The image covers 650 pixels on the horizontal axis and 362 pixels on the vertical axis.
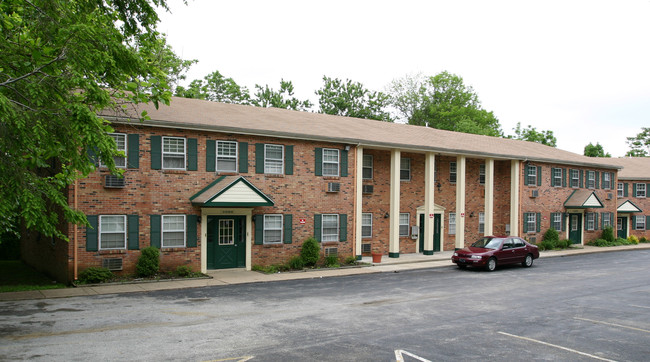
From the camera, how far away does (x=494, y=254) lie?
71.6 ft

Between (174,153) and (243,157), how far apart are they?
109 inches

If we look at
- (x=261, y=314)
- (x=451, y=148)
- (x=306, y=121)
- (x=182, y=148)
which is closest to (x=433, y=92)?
(x=451, y=148)

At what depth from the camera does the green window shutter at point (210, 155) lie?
19.4 metres

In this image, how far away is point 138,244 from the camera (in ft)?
58.7

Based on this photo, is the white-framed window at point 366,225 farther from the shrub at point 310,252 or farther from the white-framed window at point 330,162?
the shrub at point 310,252

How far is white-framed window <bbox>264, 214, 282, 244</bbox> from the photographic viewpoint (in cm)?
2083

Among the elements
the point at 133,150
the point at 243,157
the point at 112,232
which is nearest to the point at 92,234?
the point at 112,232

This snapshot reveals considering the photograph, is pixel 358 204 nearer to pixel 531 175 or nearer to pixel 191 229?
pixel 191 229

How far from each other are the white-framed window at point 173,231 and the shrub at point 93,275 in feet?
7.61

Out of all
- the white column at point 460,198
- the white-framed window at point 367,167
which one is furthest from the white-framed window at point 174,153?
the white column at point 460,198

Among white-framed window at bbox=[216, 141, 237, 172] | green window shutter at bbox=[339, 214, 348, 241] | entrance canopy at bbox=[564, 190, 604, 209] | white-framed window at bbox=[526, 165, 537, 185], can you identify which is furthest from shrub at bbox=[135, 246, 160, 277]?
entrance canopy at bbox=[564, 190, 604, 209]

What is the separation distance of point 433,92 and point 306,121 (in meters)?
43.9

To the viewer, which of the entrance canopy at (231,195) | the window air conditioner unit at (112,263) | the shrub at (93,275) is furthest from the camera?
the entrance canopy at (231,195)

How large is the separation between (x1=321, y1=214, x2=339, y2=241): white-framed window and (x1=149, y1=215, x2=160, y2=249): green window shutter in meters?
7.28
